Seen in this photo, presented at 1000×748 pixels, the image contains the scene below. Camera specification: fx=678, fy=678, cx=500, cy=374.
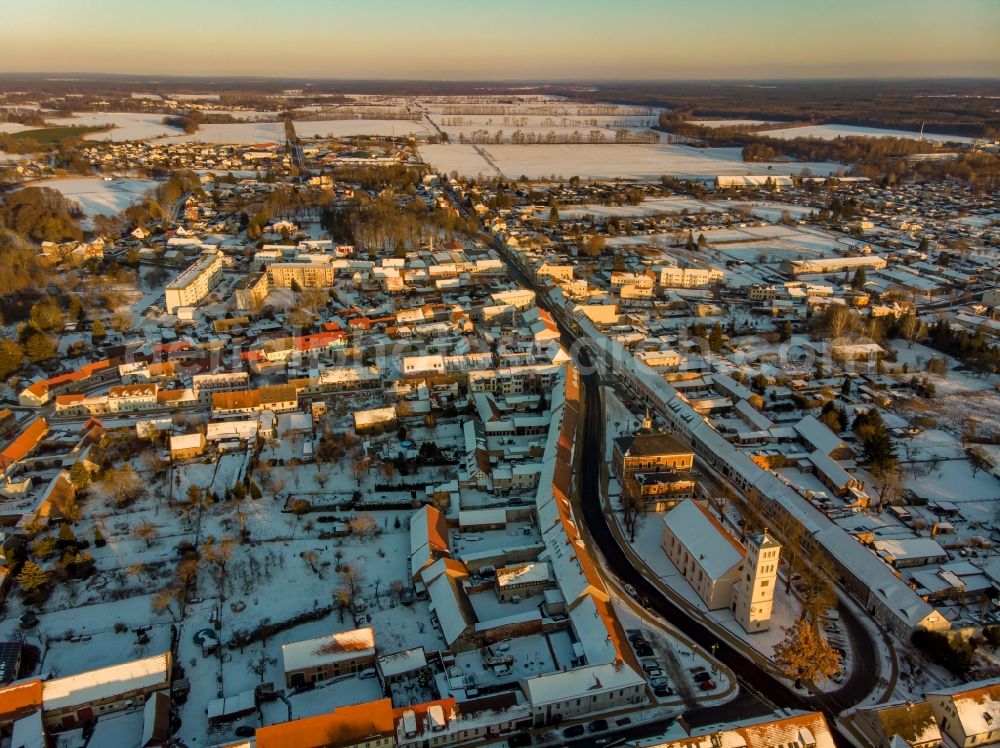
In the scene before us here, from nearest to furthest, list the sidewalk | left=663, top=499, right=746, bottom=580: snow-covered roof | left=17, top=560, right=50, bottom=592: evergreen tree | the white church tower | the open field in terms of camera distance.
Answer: the sidewalk → the white church tower → left=663, top=499, right=746, bottom=580: snow-covered roof → left=17, top=560, right=50, bottom=592: evergreen tree → the open field

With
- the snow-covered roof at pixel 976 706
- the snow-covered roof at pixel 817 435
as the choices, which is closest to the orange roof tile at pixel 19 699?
the snow-covered roof at pixel 976 706

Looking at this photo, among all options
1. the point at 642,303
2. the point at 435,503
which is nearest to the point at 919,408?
the point at 642,303

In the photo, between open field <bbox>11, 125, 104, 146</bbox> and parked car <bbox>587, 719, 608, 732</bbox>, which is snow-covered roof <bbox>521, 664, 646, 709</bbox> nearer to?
parked car <bbox>587, 719, 608, 732</bbox>

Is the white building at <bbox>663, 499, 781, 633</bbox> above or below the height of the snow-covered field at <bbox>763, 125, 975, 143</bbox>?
below

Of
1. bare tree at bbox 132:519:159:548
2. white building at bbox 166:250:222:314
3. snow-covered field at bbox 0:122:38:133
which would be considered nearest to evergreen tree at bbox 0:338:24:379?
white building at bbox 166:250:222:314

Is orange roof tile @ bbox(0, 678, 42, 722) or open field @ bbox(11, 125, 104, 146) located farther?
open field @ bbox(11, 125, 104, 146)

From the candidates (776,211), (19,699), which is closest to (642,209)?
(776,211)

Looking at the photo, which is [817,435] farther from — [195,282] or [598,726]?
[195,282]

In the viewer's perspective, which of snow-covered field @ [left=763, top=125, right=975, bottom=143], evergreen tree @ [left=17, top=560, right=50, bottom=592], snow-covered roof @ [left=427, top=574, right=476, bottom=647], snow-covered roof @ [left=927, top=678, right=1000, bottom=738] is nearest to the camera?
snow-covered roof @ [left=927, top=678, right=1000, bottom=738]
